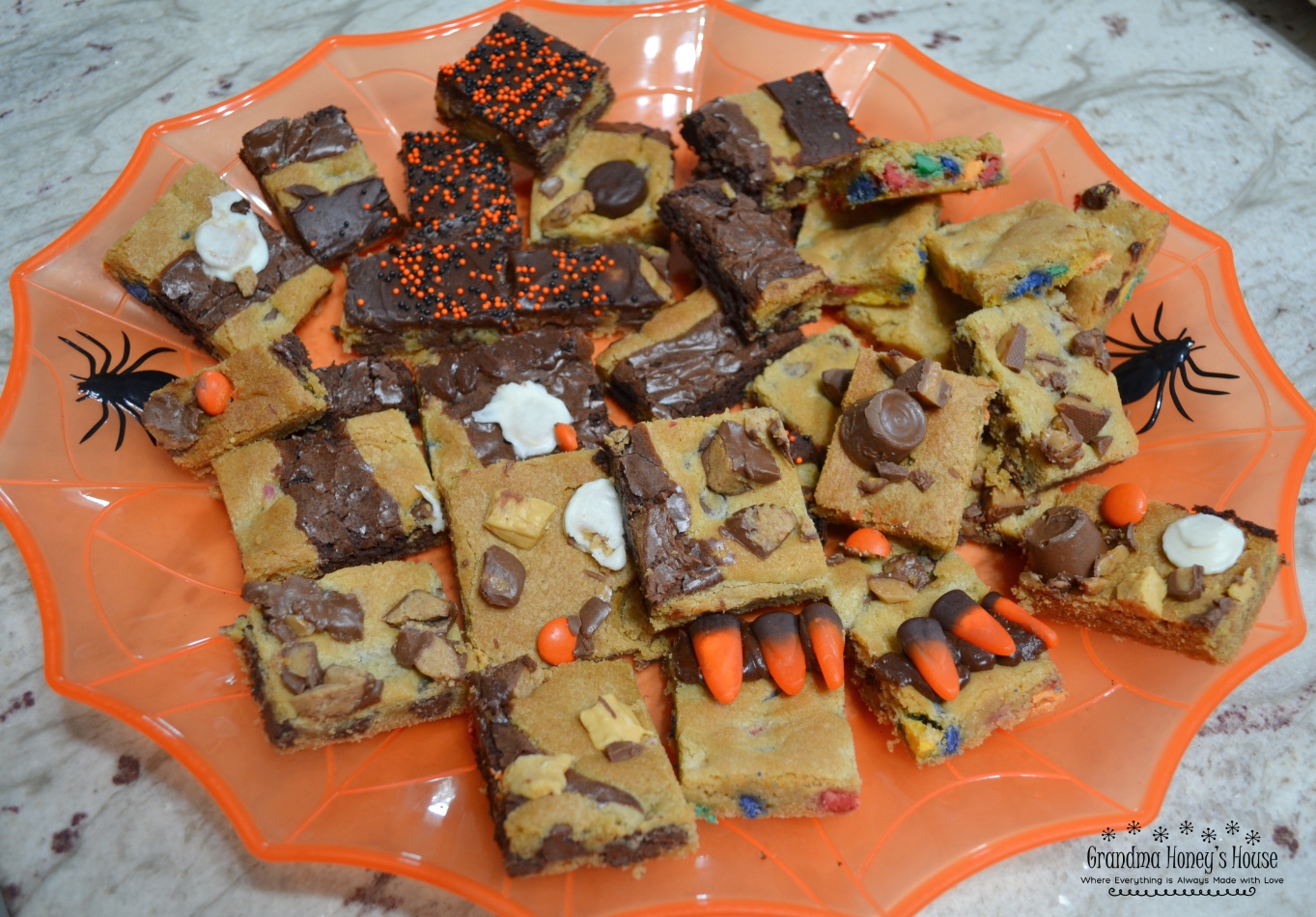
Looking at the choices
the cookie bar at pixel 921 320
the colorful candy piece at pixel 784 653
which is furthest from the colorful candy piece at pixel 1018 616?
the cookie bar at pixel 921 320

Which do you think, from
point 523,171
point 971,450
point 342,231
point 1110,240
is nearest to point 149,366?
point 342,231

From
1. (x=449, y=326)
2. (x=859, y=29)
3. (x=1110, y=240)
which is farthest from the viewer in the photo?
(x=859, y=29)

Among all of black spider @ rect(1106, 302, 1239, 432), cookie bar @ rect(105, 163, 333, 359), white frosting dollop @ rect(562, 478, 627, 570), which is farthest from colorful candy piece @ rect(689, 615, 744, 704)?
cookie bar @ rect(105, 163, 333, 359)

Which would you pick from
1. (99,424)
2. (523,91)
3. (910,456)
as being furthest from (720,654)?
(523,91)

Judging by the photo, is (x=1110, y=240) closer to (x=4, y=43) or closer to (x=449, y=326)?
(x=449, y=326)

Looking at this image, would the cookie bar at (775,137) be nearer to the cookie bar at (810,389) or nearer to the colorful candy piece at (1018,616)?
the cookie bar at (810,389)

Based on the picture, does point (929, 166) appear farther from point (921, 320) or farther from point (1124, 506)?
point (1124, 506)
